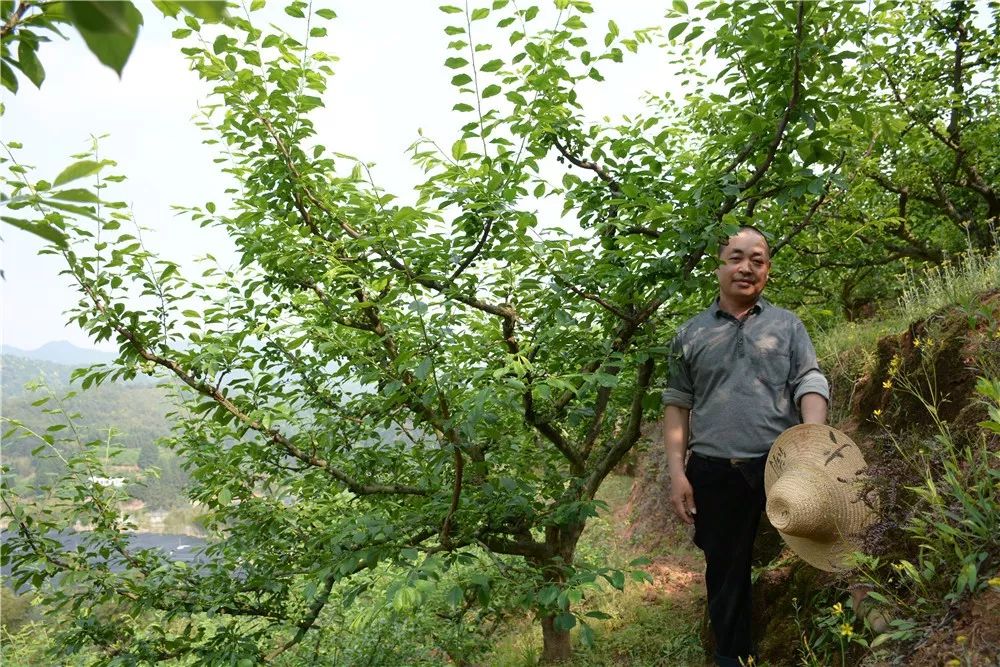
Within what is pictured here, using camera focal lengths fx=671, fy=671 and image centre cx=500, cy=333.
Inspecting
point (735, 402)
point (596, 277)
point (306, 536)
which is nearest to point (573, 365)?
point (596, 277)

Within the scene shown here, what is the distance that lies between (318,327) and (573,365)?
1542 mm

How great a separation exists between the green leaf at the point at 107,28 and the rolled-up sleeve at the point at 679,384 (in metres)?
3.19

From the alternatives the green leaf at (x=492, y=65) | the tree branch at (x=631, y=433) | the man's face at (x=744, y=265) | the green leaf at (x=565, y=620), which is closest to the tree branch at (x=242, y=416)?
the tree branch at (x=631, y=433)

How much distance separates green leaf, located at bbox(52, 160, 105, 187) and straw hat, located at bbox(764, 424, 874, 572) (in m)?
2.85

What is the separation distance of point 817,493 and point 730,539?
25.0 inches

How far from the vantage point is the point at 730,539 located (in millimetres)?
3389

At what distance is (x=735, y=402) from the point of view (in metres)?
3.30

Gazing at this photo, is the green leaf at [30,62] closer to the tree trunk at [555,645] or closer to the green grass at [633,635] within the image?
the green grass at [633,635]

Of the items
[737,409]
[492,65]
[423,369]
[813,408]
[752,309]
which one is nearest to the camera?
[423,369]

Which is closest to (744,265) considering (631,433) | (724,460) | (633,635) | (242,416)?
(724,460)

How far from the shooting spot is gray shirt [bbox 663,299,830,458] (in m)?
3.25

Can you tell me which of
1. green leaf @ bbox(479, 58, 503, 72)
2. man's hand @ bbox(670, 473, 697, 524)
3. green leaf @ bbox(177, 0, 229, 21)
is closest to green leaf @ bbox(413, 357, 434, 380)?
green leaf @ bbox(479, 58, 503, 72)

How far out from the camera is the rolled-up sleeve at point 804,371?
Answer: 3.20 m

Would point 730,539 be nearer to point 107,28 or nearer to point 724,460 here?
point 724,460
